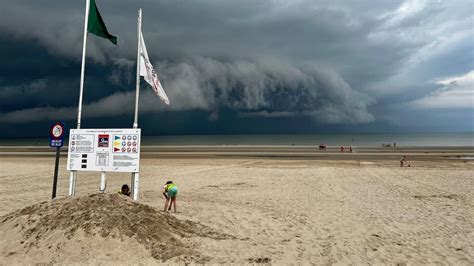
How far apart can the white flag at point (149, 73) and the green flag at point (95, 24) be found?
148cm

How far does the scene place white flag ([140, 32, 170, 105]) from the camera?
12.1 meters

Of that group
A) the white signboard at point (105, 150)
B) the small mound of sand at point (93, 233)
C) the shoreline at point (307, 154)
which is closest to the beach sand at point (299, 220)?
the small mound of sand at point (93, 233)

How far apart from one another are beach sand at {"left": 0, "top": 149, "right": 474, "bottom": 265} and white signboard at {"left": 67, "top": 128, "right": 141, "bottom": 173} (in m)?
1.44

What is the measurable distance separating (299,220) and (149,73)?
26.0 feet

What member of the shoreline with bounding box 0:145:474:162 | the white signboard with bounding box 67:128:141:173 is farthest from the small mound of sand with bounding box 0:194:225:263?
the shoreline with bounding box 0:145:474:162

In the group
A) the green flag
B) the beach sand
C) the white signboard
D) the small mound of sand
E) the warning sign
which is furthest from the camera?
the green flag

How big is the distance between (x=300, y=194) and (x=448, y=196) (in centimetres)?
734

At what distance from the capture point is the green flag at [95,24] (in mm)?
12008

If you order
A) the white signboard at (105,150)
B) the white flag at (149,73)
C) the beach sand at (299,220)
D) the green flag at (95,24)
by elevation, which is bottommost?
the beach sand at (299,220)

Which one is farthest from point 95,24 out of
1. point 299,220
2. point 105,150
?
point 299,220

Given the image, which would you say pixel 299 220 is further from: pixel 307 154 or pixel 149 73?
pixel 307 154

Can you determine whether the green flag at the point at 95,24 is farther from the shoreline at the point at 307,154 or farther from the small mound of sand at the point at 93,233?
the shoreline at the point at 307,154

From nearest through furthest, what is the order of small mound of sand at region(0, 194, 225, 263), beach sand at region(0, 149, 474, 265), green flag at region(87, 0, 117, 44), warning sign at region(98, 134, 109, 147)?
1. small mound of sand at region(0, 194, 225, 263)
2. beach sand at region(0, 149, 474, 265)
3. warning sign at region(98, 134, 109, 147)
4. green flag at region(87, 0, 117, 44)

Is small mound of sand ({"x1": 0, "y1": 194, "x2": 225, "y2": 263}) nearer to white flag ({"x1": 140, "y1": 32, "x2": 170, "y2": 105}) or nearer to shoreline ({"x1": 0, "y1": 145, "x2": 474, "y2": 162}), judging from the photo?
white flag ({"x1": 140, "y1": 32, "x2": 170, "y2": 105})
